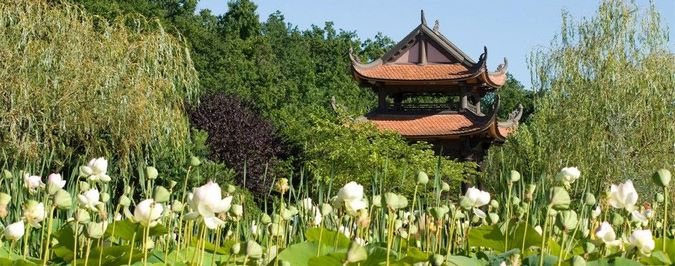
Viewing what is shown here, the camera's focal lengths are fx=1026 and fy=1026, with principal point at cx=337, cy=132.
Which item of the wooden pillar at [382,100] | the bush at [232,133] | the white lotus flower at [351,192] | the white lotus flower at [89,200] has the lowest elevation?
the white lotus flower at [89,200]

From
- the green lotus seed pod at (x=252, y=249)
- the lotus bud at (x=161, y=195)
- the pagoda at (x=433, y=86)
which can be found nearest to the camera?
the green lotus seed pod at (x=252, y=249)

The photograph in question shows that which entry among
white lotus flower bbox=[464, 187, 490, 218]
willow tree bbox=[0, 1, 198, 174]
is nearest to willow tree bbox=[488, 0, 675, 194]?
willow tree bbox=[0, 1, 198, 174]

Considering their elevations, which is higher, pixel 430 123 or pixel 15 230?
pixel 430 123

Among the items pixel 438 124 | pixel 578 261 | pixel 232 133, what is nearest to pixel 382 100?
pixel 438 124

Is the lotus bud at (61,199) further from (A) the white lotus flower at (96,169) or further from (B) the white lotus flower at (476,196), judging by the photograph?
(B) the white lotus flower at (476,196)

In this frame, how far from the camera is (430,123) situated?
68.6 ft

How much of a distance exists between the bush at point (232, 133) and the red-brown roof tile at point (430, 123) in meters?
3.38

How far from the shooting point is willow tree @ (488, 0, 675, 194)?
44.0ft

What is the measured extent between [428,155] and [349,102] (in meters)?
16.5

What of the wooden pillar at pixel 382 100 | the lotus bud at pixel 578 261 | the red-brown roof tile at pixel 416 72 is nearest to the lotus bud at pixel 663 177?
the lotus bud at pixel 578 261

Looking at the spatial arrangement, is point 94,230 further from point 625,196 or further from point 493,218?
point 625,196

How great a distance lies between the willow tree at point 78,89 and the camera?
9984mm

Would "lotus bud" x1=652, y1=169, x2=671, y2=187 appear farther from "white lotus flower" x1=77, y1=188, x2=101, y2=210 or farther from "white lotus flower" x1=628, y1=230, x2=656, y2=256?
"white lotus flower" x1=77, y1=188, x2=101, y2=210

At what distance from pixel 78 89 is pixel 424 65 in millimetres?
11884
